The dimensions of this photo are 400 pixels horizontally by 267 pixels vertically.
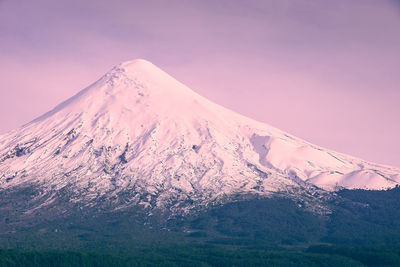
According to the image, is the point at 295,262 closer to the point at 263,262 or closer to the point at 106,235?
the point at 263,262

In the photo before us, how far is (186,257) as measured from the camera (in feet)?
531

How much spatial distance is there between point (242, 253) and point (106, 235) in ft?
159

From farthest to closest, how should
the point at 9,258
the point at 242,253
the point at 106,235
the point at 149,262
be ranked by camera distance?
the point at 106,235, the point at 242,253, the point at 149,262, the point at 9,258

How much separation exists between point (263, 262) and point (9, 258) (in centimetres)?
5842

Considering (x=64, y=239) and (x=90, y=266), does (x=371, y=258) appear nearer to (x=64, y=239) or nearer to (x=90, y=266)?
(x=90, y=266)

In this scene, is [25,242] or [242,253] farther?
[25,242]

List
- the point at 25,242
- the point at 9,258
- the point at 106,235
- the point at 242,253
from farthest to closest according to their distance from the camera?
the point at 106,235 < the point at 25,242 < the point at 242,253 < the point at 9,258

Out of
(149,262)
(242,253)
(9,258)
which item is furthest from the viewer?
(242,253)

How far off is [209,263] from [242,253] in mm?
14013

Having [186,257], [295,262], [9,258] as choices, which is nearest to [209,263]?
[186,257]

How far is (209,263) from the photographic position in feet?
519

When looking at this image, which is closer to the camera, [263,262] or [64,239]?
[263,262]

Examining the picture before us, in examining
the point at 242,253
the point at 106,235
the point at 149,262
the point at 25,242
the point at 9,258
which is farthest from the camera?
the point at 106,235

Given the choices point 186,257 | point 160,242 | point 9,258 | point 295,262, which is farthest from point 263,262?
point 9,258
